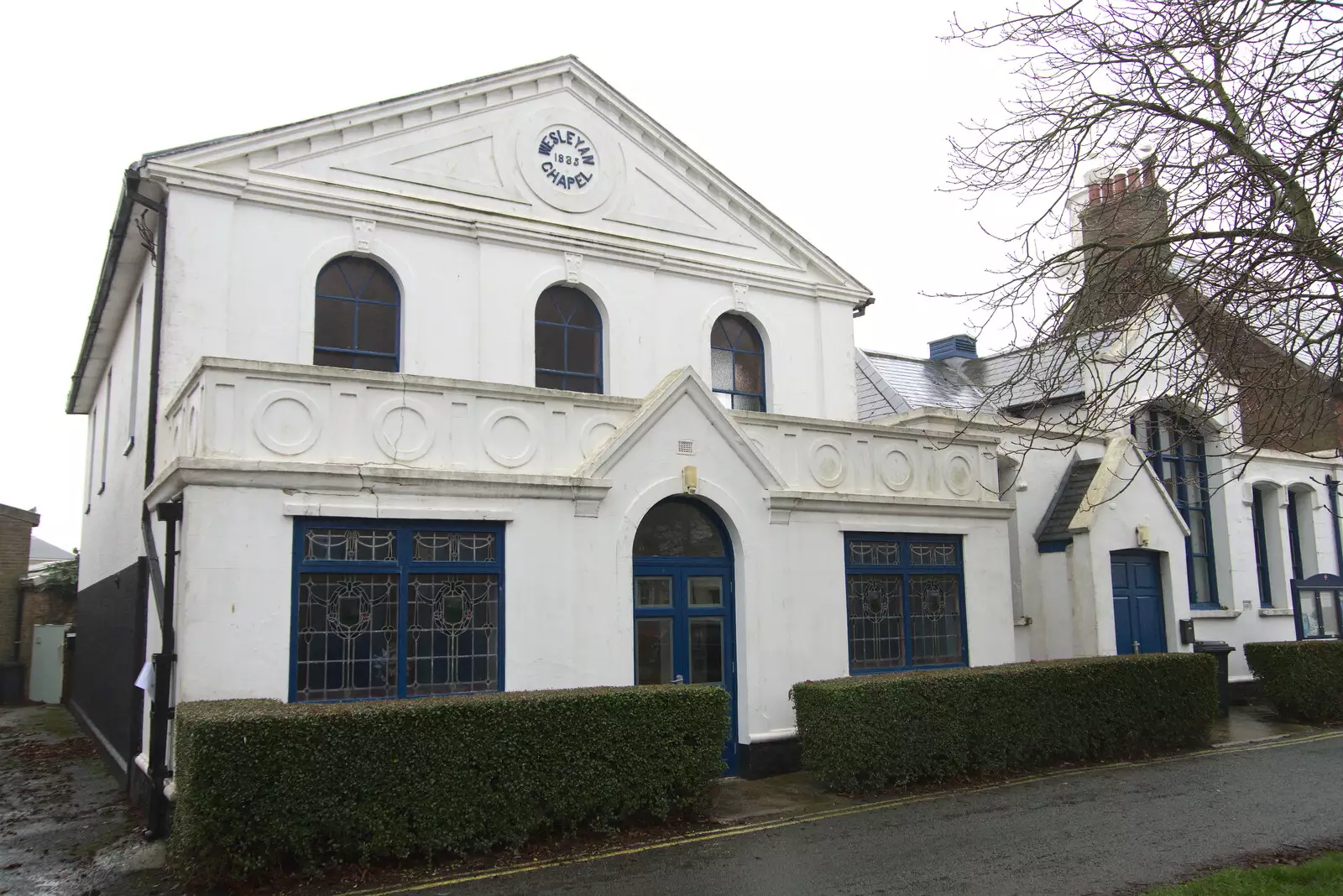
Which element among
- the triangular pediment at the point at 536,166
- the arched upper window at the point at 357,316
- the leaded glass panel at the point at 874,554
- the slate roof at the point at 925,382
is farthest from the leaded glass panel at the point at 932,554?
the arched upper window at the point at 357,316

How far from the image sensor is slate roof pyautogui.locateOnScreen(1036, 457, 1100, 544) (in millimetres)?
16844

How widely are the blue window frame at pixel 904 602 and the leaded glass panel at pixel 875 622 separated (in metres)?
0.01

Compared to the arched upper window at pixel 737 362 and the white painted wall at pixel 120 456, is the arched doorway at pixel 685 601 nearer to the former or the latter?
the arched upper window at pixel 737 362

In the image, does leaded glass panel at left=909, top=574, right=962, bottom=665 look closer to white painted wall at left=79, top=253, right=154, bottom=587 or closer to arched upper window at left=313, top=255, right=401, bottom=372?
arched upper window at left=313, top=255, right=401, bottom=372

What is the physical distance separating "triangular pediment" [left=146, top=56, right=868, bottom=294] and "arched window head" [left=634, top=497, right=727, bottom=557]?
4633 millimetres

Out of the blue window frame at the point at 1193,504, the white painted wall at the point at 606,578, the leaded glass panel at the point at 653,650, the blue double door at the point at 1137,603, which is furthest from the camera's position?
the blue window frame at the point at 1193,504

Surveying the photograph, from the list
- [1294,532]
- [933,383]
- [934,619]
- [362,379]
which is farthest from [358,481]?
[1294,532]

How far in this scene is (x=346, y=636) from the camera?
32.3 ft

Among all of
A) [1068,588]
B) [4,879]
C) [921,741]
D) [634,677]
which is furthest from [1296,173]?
[4,879]

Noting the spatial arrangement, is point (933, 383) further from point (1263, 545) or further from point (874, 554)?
point (874, 554)

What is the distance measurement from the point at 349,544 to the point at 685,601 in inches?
155

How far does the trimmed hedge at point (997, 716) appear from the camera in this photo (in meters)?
11.3

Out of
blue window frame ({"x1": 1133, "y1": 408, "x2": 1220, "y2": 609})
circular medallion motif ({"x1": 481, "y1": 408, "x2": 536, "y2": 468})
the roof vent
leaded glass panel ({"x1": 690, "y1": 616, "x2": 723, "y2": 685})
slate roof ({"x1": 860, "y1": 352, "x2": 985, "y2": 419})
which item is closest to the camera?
circular medallion motif ({"x1": 481, "y1": 408, "x2": 536, "y2": 468})

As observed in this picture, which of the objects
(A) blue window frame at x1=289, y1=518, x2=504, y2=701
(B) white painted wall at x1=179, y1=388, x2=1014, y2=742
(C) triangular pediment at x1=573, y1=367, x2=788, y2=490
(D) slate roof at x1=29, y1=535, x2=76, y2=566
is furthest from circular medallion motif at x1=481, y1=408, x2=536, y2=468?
(D) slate roof at x1=29, y1=535, x2=76, y2=566
